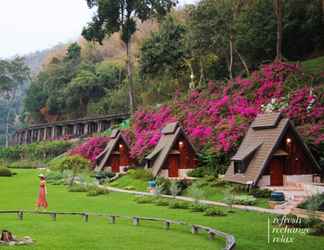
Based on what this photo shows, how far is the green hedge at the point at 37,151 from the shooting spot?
64938mm

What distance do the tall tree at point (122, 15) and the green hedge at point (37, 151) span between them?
21.7m

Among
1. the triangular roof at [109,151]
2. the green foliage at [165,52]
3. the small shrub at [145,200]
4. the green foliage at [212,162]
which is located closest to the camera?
the small shrub at [145,200]

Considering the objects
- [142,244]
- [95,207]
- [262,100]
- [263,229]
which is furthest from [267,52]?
[142,244]

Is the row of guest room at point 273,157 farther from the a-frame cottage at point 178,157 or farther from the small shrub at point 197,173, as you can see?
the a-frame cottage at point 178,157

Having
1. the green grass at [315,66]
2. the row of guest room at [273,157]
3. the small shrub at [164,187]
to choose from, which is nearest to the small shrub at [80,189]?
the small shrub at [164,187]

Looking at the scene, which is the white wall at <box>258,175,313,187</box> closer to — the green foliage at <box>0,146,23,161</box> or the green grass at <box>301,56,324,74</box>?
the green grass at <box>301,56,324,74</box>

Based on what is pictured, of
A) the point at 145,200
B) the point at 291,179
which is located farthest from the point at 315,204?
the point at 145,200

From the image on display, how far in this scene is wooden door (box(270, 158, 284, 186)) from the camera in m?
25.6

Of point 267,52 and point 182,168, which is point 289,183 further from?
point 267,52

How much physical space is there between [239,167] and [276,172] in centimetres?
209

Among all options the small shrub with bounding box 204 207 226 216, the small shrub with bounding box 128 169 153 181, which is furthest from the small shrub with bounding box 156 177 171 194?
the small shrub with bounding box 204 207 226 216

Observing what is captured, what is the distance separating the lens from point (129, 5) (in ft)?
154

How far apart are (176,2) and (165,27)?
16.4 feet

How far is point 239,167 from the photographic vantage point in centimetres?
2606
